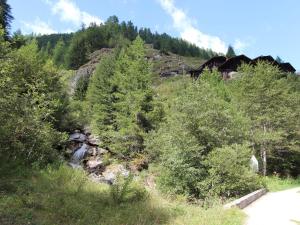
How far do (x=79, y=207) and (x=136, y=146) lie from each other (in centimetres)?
2262

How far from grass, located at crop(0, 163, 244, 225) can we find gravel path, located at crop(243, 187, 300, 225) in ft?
2.48

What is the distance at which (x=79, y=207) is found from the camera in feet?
36.0

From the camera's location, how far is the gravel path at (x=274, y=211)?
41.0 feet

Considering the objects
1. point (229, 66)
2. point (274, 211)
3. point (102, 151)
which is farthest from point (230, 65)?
point (274, 211)

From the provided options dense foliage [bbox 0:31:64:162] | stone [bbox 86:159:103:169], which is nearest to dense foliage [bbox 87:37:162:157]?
stone [bbox 86:159:103:169]

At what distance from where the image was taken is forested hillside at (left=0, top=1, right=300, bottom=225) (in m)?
11.8

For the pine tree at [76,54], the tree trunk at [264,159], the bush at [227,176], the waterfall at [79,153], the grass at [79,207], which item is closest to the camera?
the grass at [79,207]

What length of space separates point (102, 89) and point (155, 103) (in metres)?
10.9

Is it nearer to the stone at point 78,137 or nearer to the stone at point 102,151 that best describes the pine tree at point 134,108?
the stone at point 102,151

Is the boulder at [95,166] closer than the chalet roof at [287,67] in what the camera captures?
Yes

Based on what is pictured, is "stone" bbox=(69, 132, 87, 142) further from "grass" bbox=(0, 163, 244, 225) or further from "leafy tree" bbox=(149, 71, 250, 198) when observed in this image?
"grass" bbox=(0, 163, 244, 225)

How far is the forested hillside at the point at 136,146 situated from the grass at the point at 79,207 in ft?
0.12

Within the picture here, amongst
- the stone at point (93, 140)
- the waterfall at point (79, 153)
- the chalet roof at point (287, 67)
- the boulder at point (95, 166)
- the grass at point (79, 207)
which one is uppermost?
the chalet roof at point (287, 67)

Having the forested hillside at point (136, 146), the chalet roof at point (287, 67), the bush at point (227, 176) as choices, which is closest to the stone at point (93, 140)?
the forested hillside at point (136, 146)
